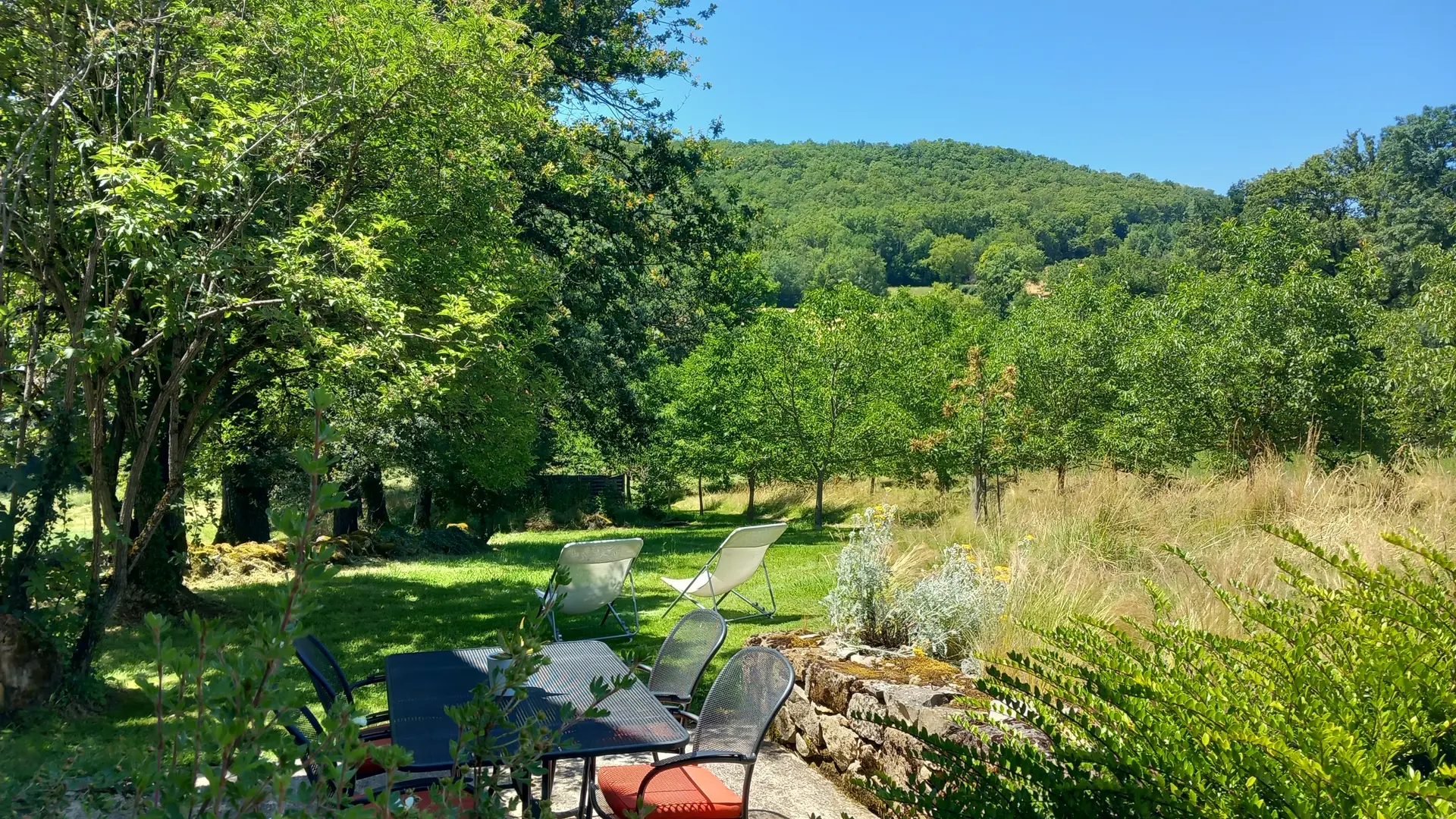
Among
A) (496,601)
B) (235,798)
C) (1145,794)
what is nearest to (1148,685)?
(1145,794)

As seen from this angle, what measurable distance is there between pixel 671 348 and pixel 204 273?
13.0 metres

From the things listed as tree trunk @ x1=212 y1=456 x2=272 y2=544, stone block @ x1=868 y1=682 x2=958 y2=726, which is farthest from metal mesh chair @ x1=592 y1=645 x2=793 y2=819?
tree trunk @ x1=212 y1=456 x2=272 y2=544

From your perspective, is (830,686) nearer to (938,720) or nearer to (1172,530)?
(938,720)

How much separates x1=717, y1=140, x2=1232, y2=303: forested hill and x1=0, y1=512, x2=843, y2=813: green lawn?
1690 inches

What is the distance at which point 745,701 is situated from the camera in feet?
11.9

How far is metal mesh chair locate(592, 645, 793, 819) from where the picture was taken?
3.27m

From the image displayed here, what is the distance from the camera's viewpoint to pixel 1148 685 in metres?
2.16

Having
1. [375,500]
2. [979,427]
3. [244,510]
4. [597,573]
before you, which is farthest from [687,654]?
[375,500]

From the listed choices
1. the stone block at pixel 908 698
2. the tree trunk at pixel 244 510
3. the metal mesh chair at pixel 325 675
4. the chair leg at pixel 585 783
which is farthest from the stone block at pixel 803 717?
the tree trunk at pixel 244 510

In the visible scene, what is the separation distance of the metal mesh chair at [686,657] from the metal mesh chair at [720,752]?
28 centimetres

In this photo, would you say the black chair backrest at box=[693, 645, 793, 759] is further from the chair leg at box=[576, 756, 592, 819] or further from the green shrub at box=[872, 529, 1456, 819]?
the green shrub at box=[872, 529, 1456, 819]

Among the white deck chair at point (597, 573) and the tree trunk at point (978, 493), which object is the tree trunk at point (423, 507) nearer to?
the tree trunk at point (978, 493)

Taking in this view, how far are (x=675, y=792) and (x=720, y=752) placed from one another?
0.34 m

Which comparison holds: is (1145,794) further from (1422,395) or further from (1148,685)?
(1422,395)
